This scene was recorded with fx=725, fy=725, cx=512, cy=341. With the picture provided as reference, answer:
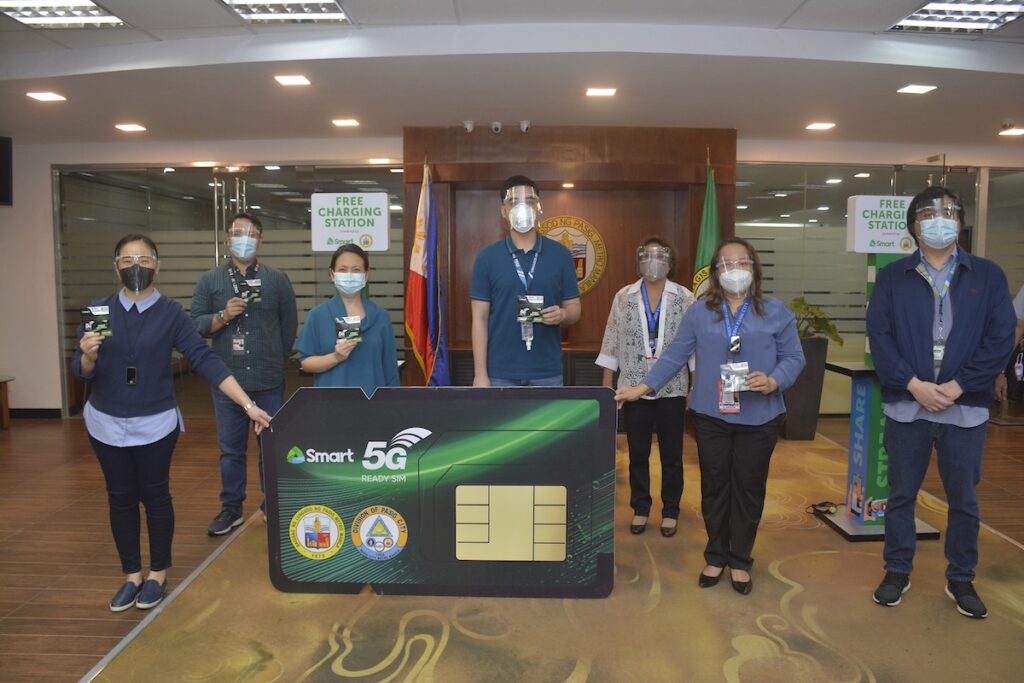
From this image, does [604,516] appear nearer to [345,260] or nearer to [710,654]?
[710,654]

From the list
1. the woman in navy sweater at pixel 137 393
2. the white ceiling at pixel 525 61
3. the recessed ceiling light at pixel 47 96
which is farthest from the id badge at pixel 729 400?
the recessed ceiling light at pixel 47 96

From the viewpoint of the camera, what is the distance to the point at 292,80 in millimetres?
4785

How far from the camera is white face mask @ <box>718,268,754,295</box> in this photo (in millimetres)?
3040

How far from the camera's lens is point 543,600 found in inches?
121

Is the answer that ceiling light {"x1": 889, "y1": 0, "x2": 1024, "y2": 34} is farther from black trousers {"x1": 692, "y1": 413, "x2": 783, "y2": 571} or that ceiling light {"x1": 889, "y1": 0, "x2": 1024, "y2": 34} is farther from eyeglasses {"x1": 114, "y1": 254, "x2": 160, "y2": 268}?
eyeglasses {"x1": 114, "y1": 254, "x2": 160, "y2": 268}

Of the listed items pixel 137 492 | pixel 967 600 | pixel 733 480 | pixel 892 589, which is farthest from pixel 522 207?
pixel 967 600

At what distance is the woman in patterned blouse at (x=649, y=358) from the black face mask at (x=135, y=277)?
7.45ft

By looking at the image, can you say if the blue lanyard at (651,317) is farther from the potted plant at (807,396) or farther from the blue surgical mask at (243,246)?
the potted plant at (807,396)

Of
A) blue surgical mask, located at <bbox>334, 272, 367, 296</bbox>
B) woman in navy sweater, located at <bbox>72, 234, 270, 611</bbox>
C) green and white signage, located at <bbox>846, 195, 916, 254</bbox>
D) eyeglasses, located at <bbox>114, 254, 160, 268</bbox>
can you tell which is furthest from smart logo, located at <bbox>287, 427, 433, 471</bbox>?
green and white signage, located at <bbox>846, 195, 916, 254</bbox>

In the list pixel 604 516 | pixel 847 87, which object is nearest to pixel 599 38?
pixel 847 87

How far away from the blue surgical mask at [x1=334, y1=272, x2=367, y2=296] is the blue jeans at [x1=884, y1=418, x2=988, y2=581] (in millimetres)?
2475

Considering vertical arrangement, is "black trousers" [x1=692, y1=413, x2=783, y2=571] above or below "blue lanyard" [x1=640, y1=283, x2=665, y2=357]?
below

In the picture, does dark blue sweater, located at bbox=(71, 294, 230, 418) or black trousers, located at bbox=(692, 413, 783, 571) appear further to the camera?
black trousers, located at bbox=(692, 413, 783, 571)

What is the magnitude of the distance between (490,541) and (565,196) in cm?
430
